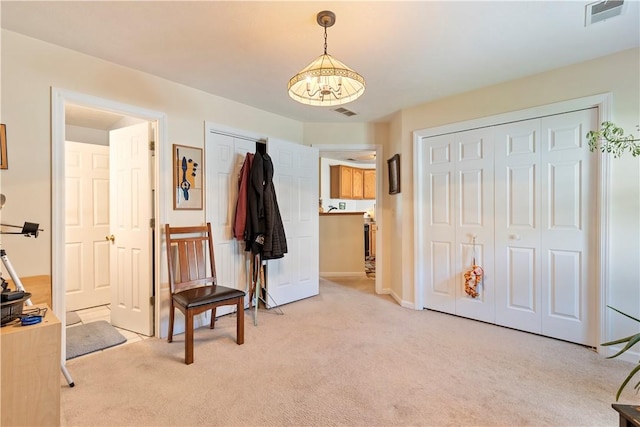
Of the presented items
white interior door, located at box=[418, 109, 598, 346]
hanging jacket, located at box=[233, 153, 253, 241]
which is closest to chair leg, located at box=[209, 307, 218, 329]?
hanging jacket, located at box=[233, 153, 253, 241]

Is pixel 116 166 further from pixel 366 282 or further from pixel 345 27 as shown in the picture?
pixel 366 282

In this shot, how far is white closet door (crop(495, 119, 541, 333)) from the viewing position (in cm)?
263

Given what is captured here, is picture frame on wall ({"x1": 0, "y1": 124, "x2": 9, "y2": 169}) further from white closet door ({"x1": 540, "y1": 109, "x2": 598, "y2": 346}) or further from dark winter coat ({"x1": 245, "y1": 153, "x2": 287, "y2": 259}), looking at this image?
white closet door ({"x1": 540, "y1": 109, "x2": 598, "y2": 346})

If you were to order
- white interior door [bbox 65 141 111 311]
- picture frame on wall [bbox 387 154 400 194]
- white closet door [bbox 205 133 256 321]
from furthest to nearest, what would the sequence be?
picture frame on wall [bbox 387 154 400 194]
white interior door [bbox 65 141 111 311]
white closet door [bbox 205 133 256 321]

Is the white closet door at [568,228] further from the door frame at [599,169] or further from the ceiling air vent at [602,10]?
the ceiling air vent at [602,10]

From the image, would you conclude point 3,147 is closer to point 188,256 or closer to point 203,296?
point 188,256

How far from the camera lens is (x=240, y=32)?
1919 millimetres

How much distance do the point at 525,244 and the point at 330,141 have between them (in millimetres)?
2457

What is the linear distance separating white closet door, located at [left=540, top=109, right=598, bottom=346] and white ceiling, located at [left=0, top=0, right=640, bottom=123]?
0.58 m

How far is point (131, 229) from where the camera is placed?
2742 millimetres

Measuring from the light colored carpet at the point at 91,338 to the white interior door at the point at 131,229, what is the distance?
13cm

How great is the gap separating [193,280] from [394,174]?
8.12 feet

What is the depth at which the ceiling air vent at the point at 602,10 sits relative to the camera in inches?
67.1

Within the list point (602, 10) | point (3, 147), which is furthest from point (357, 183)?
point (3, 147)
